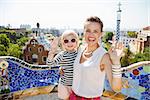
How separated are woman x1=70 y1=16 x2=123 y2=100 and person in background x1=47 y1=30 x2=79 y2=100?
0.49 feet

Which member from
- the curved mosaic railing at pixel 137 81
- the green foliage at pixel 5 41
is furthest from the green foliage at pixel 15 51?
the curved mosaic railing at pixel 137 81

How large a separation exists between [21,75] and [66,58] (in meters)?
2.31

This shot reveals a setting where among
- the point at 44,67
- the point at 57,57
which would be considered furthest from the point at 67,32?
the point at 44,67

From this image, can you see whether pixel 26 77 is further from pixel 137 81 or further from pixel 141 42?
pixel 141 42

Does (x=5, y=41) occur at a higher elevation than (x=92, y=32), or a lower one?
lower

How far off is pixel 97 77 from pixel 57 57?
0.35 m

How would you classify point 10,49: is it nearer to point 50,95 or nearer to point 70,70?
point 50,95

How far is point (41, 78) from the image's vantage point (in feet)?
11.8

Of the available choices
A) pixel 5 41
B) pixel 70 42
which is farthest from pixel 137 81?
pixel 5 41

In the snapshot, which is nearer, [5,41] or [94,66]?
[94,66]

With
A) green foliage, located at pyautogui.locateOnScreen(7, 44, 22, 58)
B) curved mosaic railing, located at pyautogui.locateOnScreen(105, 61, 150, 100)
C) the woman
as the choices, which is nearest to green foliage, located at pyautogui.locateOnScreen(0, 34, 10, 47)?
green foliage, located at pyautogui.locateOnScreen(7, 44, 22, 58)

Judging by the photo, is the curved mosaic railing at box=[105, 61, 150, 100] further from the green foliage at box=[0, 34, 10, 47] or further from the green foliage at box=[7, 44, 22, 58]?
the green foliage at box=[0, 34, 10, 47]

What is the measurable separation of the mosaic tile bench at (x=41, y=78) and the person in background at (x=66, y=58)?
205 cm

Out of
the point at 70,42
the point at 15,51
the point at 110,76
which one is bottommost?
the point at 15,51
